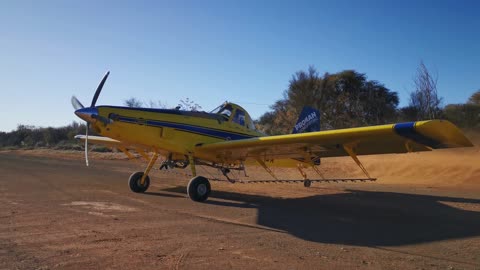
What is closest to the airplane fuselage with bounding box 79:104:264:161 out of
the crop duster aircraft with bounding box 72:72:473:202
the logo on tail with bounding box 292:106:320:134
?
the crop duster aircraft with bounding box 72:72:473:202

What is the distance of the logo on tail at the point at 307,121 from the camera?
14586 millimetres

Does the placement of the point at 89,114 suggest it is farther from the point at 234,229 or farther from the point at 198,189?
the point at 234,229

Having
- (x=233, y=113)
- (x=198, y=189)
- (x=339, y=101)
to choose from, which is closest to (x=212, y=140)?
(x=233, y=113)

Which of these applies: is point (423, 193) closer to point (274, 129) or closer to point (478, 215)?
point (478, 215)

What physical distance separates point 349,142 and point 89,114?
6.54 metres

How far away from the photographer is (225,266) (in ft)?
15.3

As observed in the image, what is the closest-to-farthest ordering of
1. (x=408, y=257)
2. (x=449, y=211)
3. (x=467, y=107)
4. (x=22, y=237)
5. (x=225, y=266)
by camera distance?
(x=225, y=266) < (x=408, y=257) < (x=22, y=237) < (x=449, y=211) < (x=467, y=107)

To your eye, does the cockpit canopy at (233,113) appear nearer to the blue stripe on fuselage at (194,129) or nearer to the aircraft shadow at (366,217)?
the blue stripe on fuselage at (194,129)

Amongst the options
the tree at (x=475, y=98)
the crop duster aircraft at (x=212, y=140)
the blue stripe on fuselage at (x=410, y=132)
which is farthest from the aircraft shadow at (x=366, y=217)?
the tree at (x=475, y=98)

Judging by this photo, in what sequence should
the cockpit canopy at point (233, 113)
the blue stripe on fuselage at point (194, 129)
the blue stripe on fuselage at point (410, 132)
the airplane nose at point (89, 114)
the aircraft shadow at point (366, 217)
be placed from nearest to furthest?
the aircraft shadow at point (366, 217) < the blue stripe on fuselage at point (410, 132) < the airplane nose at point (89, 114) < the blue stripe on fuselage at point (194, 129) < the cockpit canopy at point (233, 113)

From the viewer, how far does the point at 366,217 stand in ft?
28.6

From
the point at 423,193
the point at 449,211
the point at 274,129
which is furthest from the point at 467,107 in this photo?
the point at 449,211

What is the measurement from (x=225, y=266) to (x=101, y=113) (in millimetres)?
7126

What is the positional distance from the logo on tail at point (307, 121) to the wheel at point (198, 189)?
196 inches
